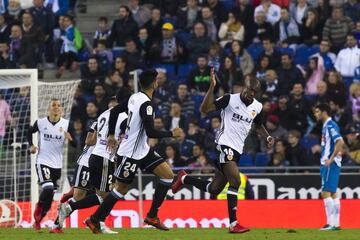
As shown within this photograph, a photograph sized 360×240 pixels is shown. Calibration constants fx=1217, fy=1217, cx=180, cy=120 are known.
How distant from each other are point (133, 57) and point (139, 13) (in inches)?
79.5

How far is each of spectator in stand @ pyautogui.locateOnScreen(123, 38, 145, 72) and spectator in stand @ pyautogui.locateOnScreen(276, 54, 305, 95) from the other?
3.60 meters

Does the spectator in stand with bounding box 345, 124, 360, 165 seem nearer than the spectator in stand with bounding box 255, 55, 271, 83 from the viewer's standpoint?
Yes

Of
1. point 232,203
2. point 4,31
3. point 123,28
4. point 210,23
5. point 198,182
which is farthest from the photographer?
point 4,31

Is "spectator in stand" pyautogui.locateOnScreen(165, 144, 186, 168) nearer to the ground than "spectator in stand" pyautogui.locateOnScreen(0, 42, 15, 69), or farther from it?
nearer to the ground

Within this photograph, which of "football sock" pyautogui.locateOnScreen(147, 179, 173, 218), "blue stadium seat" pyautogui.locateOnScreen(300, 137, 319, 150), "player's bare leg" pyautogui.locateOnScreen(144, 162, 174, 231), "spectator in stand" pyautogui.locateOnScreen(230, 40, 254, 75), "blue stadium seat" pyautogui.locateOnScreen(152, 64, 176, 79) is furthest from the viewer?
"blue stadium seat" pyautogui.locateOnScreen(152, 64, 176, 79)

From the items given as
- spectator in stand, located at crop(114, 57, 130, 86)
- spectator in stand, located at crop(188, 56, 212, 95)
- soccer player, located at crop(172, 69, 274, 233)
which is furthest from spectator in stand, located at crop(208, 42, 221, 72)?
soccer player, located at crop(172, 69, 274, 233)

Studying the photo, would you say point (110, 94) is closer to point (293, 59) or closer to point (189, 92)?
point (189, 92)

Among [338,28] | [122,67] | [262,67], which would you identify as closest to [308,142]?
[262,67]

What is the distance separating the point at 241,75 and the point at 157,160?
10.8 metres

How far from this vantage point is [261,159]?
27547 mm

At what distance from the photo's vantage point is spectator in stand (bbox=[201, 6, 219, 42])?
3077 centimetres

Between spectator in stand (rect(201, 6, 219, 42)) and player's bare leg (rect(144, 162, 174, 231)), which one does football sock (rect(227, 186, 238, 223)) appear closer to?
player's bare leg (rect(144, 162, 174, 231))

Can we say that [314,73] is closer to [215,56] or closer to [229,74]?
[229,74]

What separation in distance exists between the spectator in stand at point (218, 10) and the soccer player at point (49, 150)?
31.1 ft
